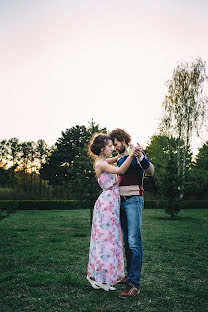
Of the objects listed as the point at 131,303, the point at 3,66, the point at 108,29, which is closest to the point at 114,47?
the point at 108,29

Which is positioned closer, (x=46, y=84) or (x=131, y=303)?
(x=131, y=303)

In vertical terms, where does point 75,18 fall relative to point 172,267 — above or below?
above

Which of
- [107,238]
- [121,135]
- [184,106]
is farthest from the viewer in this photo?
[184,106]

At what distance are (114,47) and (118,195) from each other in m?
8.75

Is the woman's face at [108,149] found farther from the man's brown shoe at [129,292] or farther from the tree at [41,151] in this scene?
the tree at [41,151]

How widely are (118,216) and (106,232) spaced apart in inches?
11.1

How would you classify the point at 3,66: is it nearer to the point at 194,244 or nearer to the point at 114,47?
the point at 114,47

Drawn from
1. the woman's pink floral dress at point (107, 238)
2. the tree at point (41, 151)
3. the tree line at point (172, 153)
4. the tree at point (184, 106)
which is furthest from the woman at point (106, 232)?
the tree at point (41, 151)

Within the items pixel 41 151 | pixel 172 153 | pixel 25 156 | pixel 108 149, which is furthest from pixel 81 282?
pixel 41 151

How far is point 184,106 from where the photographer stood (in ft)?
73.4

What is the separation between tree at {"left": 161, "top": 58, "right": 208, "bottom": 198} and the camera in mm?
22297

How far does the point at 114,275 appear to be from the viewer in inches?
141

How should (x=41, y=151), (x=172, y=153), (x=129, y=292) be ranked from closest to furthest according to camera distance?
(x=129, y=292) → (x=172, y=153) → (x=41, y=151)

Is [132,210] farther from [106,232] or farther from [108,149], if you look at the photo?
[108,149]
